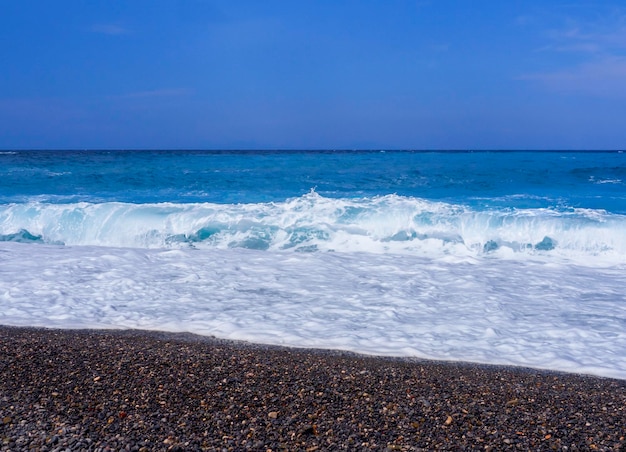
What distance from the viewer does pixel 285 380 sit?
154 inches

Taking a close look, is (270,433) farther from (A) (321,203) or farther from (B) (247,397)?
(A) (321,203)

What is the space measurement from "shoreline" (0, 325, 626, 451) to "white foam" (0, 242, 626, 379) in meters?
0.58

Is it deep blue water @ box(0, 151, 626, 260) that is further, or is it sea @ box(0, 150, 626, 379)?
deep blue water @ box(0, 151, 626, 260)

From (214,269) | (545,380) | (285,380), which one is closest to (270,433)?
(285,380)

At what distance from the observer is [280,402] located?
140 inches

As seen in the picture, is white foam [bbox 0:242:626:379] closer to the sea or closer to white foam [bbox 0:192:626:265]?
the sea

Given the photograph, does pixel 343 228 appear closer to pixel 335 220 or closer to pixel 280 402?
pixel 335 220

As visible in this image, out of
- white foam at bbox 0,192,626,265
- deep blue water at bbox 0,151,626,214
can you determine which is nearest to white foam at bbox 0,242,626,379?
white foam at bbox 0,192,626,265

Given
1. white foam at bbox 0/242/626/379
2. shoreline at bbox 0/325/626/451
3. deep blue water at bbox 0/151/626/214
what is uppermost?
deep blue water at bbox 0/151/626/214

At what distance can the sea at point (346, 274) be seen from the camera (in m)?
5.47

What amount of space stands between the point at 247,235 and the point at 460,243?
408 centimetres

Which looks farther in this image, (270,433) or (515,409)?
(515,409)

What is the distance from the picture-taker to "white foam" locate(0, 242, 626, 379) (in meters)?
5.26

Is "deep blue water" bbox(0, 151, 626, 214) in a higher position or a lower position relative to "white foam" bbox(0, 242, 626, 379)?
higher
